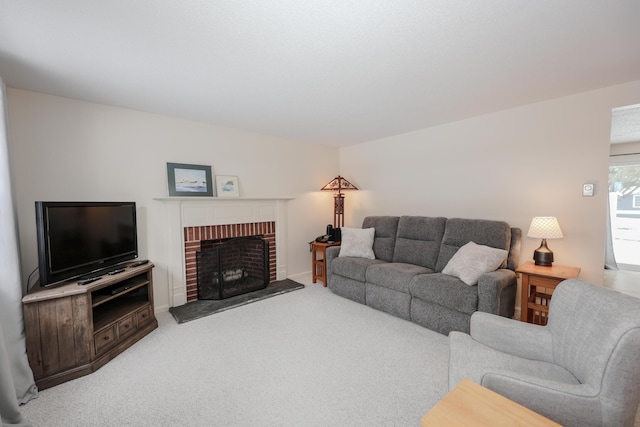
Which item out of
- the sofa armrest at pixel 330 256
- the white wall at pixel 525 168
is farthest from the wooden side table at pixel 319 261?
the white wall at pixel 525 168

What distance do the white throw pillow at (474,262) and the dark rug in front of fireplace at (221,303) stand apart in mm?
2187

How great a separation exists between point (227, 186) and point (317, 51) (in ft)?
7.92

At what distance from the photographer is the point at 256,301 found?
137 inches

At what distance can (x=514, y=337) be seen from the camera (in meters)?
1.54

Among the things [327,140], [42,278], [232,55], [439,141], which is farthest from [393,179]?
[42,278]

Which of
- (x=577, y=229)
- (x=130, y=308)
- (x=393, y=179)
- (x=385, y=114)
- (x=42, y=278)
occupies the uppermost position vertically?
(x=385, y=114)

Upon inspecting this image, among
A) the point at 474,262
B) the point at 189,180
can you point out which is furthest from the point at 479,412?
the point at 189,180

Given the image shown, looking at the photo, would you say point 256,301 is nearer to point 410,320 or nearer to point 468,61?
point 410,320

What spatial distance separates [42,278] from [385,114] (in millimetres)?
3537

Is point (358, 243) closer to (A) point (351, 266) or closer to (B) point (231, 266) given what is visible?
(A) point (351, 266)

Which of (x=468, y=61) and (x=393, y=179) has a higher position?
(x=468, y=61)

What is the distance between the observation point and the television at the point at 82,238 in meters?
2.00

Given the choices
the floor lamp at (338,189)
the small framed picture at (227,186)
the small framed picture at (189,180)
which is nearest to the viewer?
the small framed picture at (189,180)

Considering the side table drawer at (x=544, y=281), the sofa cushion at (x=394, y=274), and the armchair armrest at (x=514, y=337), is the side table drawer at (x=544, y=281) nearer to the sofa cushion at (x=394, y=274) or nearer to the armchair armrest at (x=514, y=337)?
the sofa cushion at (x=394, y=274)
